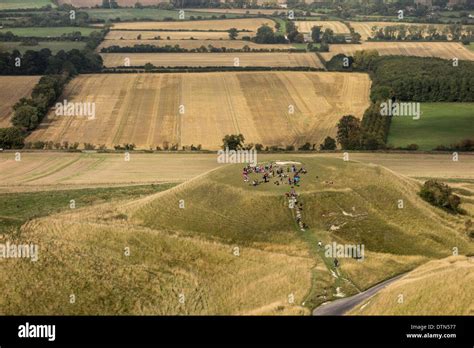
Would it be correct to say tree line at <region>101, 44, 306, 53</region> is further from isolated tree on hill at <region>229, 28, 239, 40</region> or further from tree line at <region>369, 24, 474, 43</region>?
tree line at <region>369, 24, 474, 43</region>

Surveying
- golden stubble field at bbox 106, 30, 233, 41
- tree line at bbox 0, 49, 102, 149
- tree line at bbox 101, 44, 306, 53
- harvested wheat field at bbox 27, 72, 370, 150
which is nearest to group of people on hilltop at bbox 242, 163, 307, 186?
harvested wheat field at bbox 27, 72, 370, 150

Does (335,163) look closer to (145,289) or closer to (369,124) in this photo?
(145,289)

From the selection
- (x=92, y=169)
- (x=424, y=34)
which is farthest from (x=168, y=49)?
(x=92, y=169)

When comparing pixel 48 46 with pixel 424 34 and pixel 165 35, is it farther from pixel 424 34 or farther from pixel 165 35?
pixel 424 34

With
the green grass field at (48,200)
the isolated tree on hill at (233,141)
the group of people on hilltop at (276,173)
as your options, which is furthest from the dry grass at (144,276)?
the isolated tree on hill at (233,141)

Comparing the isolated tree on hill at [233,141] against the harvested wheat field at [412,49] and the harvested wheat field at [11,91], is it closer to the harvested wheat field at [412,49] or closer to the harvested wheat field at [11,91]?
the harvested wheat field at [11,91]
